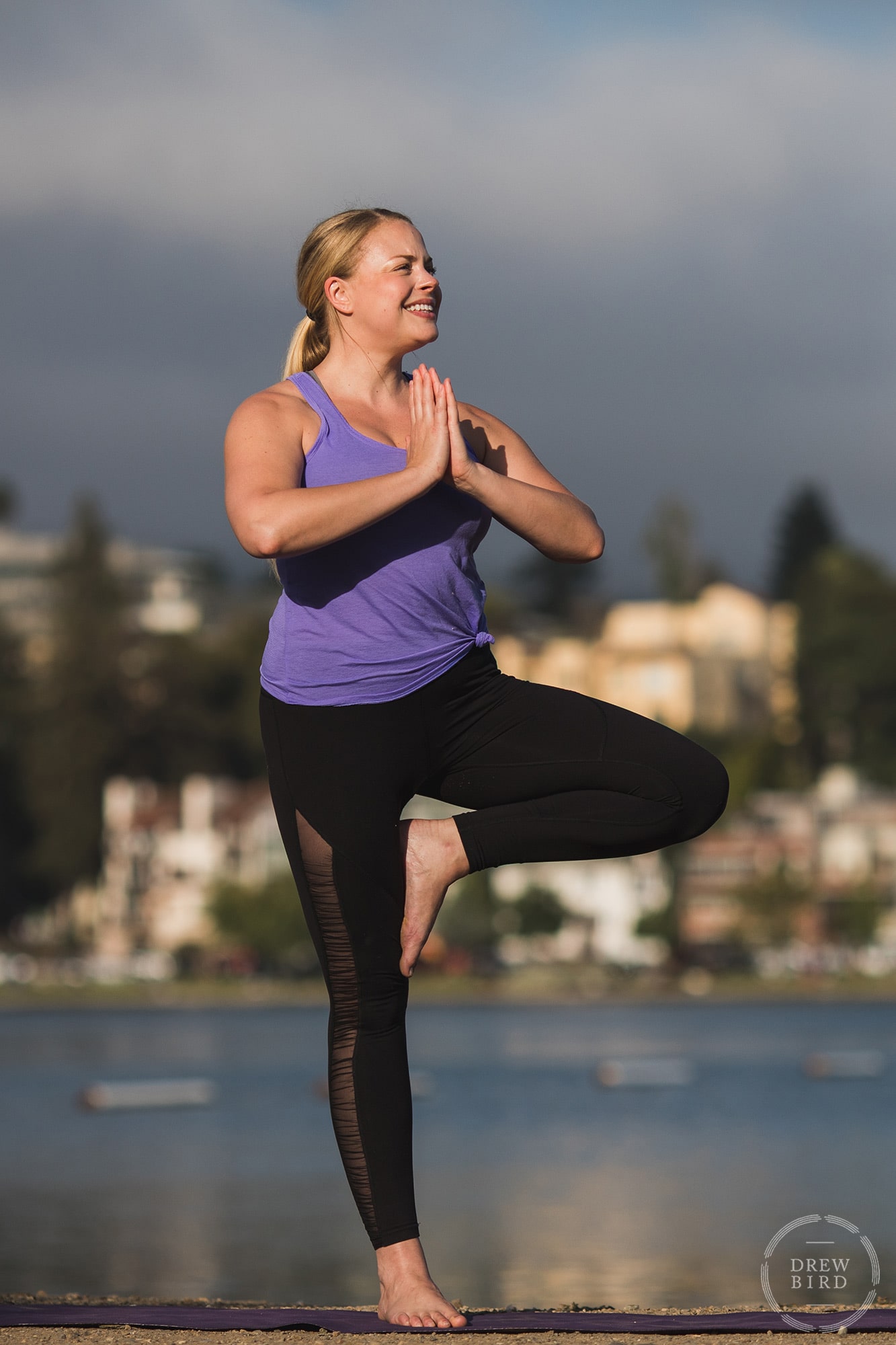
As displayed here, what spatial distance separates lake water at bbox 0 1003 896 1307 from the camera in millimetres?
12352

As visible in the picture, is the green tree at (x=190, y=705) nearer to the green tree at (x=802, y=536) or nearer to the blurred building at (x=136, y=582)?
the blurred building at (x=136, y=582)

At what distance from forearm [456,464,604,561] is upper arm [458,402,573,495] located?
0.33 ft

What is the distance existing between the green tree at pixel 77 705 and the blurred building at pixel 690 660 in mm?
23625

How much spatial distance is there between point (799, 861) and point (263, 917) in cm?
2523

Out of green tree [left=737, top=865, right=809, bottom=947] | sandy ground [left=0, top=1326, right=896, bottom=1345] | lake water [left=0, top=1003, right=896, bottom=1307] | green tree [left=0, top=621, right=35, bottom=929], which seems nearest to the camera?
sandy ground [left=0, top=1326, right=896, bottom=1345]

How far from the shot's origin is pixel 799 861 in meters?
101

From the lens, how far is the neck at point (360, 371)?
497cm

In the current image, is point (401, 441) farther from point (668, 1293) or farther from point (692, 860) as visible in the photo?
point (692, 860)

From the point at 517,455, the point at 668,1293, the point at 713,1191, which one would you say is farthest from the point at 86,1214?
the point at 517,455

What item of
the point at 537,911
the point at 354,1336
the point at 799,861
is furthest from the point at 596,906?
the point at 354,1336

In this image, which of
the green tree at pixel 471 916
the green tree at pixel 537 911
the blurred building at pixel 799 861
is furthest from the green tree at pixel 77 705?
the blurred building at pixel 799 861

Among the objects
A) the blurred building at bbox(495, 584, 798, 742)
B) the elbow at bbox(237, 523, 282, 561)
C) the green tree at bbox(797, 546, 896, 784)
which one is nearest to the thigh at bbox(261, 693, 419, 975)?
the elbow at bbox(237, 523, 282, 561)

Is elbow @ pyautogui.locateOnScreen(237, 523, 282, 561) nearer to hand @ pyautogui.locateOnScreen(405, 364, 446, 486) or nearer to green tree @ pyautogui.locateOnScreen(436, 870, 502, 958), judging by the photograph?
hand @ pyautogui.locateOnScreen(405, 364, 446, 486)

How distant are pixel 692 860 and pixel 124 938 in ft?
98.1
